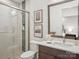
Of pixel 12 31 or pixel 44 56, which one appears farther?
pixel 12 31

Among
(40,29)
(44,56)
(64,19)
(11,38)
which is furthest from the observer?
(11,38)

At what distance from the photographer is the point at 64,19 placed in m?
2.32

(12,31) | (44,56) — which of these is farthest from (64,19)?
(12,31)

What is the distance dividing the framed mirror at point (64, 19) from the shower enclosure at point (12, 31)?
1148 mm

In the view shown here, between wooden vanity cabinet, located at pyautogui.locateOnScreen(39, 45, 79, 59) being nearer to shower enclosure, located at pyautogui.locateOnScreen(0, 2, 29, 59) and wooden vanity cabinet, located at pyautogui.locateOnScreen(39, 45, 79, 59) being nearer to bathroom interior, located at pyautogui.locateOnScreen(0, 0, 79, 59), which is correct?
bathroom interior, located at pyautogui.locateOnScreen(0, 0, 79, 59)

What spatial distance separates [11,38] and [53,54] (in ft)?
5.33

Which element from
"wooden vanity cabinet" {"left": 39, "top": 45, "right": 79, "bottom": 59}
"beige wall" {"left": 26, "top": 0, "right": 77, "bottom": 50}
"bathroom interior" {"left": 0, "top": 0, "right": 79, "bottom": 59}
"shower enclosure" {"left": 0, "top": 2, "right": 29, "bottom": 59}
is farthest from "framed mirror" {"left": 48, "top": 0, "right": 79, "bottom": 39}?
"shower enclosure" {"left": 0, "top": 2, "right": 29, "bottom": 59}

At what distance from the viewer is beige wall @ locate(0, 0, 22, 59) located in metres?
2.80

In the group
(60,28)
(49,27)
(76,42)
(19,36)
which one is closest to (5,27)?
(19,36)

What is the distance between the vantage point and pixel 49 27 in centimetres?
270

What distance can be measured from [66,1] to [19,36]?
198 centimetres

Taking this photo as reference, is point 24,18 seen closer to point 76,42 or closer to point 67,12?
point 67,12

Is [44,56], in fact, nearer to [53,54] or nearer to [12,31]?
[53,54]

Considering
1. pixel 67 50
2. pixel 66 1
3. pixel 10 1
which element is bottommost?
pixel 67 50
